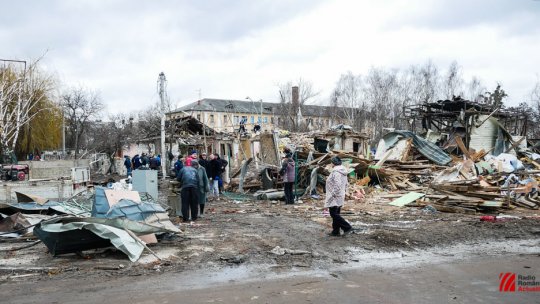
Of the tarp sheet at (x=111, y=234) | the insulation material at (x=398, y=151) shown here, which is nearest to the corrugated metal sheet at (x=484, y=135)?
the insulation material at (x=398, y=151)

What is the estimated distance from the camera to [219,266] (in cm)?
716

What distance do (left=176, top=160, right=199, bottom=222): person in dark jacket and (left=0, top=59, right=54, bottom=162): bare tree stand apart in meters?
24.7

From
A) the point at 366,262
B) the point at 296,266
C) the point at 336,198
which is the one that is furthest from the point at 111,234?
the point at 336,198

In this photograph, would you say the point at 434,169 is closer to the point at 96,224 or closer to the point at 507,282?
the point at 507,282

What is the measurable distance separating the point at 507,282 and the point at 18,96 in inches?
1358

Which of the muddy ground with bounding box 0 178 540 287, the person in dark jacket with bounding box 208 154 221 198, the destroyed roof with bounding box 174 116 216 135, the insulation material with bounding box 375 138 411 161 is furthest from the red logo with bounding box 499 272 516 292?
the destroyed roof with bounding box 174 116 216 135

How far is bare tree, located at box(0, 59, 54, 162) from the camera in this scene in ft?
104

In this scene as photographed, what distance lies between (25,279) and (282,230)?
5524 millimetres

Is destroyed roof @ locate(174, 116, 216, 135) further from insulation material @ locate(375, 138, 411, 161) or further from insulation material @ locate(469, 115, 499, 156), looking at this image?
insulation material @ locate(469, 115, 499, 156)

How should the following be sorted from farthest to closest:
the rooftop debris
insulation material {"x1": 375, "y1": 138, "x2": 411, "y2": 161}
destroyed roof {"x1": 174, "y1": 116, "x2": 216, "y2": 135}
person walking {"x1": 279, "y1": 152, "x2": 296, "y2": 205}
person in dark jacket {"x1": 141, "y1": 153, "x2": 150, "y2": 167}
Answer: destroyed roof {"x1": 174, "y1": 116, "x2": 216, "y2": 135} < person in dark jacket {"x1": 141, "y1": 153, "x2": 150, "y2": 167} < insulation material {"x1": 375, "y1": 138, "x2": 411, "y2": 161} < person walking {"x1": 279, "y1": 152, "x2": 296, "y2": 205} < the rooftop debris

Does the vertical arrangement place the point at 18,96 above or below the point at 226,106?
below

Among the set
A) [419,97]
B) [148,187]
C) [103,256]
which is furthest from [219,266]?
[419,97]

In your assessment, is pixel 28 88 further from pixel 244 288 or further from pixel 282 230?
pixel 244 288

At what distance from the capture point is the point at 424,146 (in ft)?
74.4
